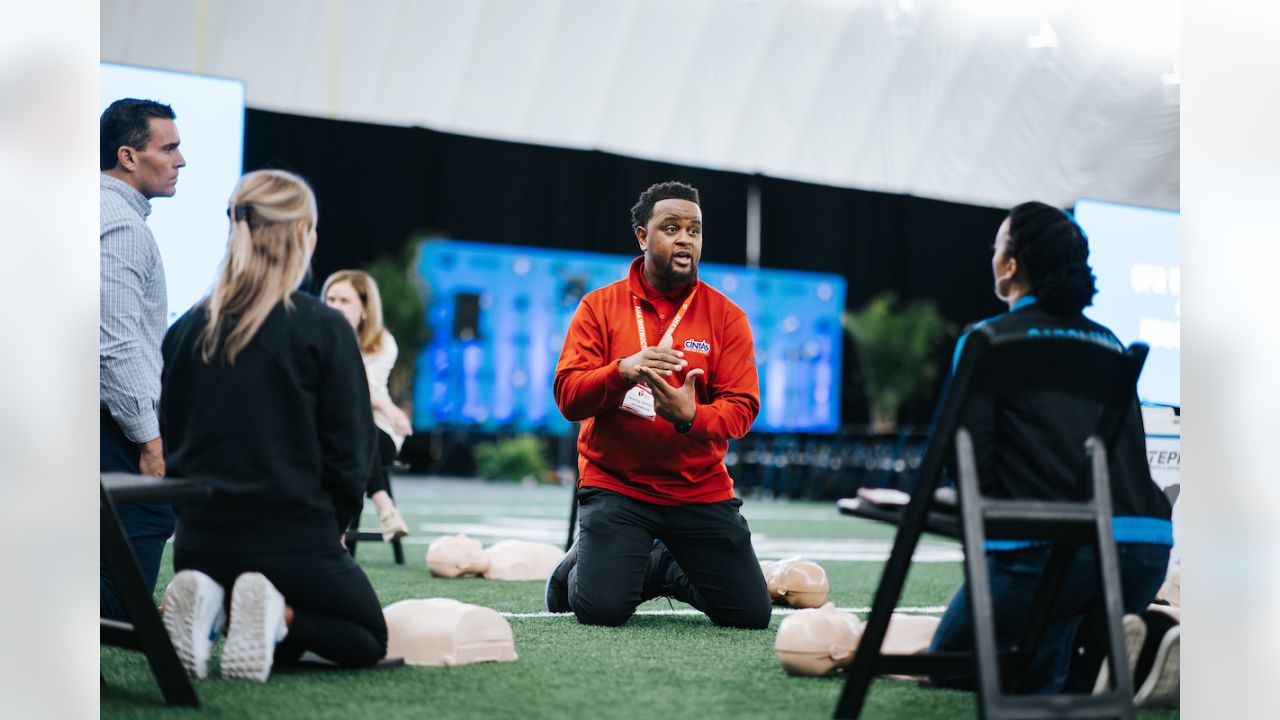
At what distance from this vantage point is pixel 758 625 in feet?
12.8

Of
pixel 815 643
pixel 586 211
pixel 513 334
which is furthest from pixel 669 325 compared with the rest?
pixel 586 211

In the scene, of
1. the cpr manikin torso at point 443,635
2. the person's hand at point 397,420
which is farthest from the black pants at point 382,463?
the cpr manikin torso at point 443,635

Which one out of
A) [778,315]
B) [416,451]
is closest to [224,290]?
[416,451]

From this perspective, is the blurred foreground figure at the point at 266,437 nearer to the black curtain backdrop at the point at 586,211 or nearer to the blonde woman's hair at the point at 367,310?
the blonde woman's hair at the point at 367,310

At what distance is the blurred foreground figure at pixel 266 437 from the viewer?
2711 millimetres

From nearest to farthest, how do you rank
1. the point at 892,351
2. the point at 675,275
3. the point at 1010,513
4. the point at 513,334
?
the point at 1010,513
the point at 675,275
the point at 513,334
the point at 892,351

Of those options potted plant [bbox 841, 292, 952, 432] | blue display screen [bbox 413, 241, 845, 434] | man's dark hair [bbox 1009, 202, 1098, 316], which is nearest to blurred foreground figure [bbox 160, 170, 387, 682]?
man's dark hair [bbox 1009, 202, 1098, 316]

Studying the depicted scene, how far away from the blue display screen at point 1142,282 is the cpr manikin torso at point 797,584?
1.61 metres

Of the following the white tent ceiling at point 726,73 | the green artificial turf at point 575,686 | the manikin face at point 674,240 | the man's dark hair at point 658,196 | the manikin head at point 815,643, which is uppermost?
the white tent ceiling at point 726,73

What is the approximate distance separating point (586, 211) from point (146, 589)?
1546 cm

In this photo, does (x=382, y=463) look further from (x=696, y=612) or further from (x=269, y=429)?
(x=269, y=429)

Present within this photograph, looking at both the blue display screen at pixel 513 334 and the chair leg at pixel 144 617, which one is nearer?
the chair leg at pixel 144 617

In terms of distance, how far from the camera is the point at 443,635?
A: 3.04 m
